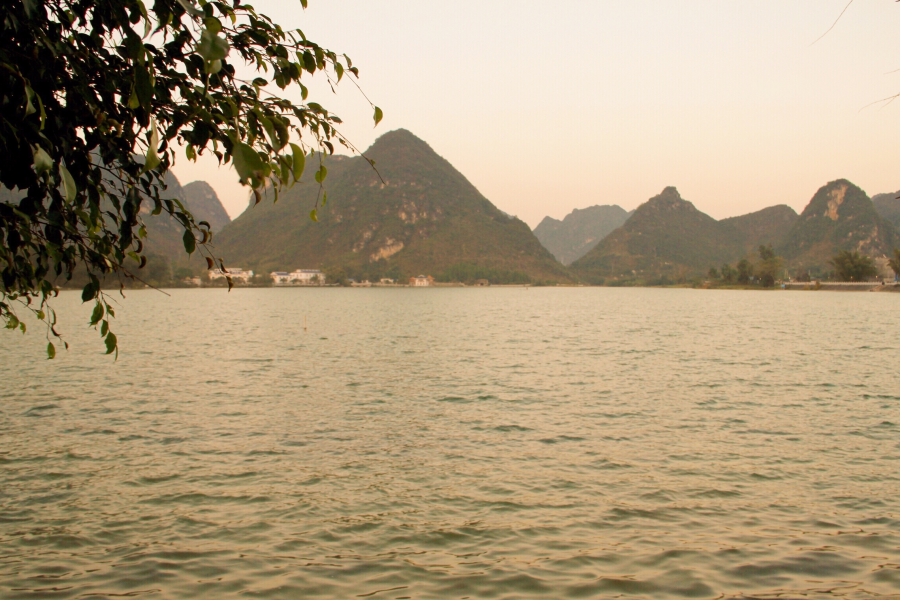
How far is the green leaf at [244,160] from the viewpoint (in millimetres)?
2562

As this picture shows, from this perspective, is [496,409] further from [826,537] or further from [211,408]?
[826,537]

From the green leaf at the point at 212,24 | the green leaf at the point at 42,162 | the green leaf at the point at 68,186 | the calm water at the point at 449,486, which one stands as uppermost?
the green leaf at the point at 212,24

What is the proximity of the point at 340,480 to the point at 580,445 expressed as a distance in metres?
6.78

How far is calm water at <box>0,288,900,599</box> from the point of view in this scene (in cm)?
974

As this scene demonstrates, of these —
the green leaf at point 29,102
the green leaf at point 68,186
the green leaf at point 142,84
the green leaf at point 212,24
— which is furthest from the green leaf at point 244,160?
the green leaf at point 29,102

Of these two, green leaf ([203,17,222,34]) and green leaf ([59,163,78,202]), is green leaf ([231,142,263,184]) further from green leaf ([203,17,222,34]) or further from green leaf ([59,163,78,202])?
green leaf ([59,163,78,202])

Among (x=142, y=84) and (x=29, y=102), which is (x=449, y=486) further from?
(x=142, y=84)

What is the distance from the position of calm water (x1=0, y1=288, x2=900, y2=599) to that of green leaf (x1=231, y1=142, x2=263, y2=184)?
794 centimetres

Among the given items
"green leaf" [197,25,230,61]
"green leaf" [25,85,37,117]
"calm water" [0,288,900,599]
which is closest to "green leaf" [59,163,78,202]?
"green leaf" [25,85,37,117]

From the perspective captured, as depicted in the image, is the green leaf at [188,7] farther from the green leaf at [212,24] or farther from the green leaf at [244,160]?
the green leaf at [244,160]

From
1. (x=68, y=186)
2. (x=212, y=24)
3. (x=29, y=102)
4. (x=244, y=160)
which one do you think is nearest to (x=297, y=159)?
(x=244, y=160)

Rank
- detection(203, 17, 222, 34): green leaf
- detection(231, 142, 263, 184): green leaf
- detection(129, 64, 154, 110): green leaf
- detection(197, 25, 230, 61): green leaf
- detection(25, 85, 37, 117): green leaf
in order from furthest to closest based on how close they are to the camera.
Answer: detection(25, 85, 37, 117): green leaf → detection(129, 64, 154, 110): green leaf → detection(203, 17, 222, 34): green leaf → detection(197, 25, 230, 61): green leaf → detection(231, 142, 263, 184): green leaf

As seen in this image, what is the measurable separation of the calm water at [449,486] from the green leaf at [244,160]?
26.0 ft

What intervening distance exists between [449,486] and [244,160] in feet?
41.1
